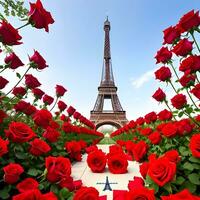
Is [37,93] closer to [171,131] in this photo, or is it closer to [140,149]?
[140,149]

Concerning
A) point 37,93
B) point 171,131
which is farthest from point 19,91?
point 171,131

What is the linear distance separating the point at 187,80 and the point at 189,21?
0.66 meters

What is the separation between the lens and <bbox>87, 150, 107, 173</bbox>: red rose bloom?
3816 millimetres

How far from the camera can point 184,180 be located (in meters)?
2.28

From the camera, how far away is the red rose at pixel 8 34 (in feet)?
8.09

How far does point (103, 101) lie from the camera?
137 feet

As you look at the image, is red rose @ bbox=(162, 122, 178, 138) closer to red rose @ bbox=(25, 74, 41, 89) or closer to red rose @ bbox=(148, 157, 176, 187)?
red rose @ bbox=(148, 157, 176, 187)

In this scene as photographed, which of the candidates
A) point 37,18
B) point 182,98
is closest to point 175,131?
point 182,98

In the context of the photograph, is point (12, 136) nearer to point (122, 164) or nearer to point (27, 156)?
point (27, 156)

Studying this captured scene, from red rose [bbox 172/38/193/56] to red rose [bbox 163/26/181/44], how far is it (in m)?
0.22

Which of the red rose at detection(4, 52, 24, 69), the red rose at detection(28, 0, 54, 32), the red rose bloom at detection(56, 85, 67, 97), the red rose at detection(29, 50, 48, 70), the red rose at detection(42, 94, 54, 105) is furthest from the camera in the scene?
the red rose bloom at detection(56, 85, 67, 97)

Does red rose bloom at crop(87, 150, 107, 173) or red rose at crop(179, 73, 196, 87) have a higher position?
red rose at crop(179, 73, 196, 87)

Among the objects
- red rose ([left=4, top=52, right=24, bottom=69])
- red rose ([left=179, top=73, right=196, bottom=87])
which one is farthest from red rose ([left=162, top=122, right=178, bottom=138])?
red rose ([left=4, top=52, right=24, bottom=69])

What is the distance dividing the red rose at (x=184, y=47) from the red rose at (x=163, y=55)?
2.00 ft
